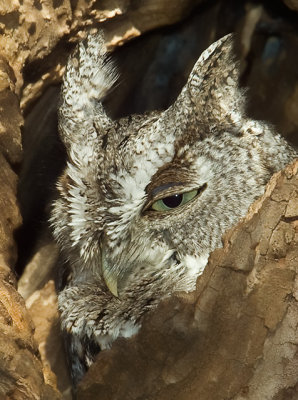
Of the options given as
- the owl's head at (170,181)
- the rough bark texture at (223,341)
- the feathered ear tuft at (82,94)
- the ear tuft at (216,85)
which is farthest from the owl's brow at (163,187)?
the rough bark texture at (223,341)

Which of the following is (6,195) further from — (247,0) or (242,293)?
(247,0)

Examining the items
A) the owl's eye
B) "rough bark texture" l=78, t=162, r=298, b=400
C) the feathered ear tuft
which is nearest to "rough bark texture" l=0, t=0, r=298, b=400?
"rough bark texture" l=78, t=162, r=298, b=400

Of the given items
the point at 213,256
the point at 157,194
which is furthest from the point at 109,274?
the point at 213,256

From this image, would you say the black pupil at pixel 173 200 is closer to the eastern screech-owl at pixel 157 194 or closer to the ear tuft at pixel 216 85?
the eastern screech-owl at pixel 157 194

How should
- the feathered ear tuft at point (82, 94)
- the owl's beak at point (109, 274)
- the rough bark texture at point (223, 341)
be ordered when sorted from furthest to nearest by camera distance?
the feathered ear tuft at point (82, 94)
the owl's beak at point (109, 274)
the rough bark texture at point (223, 341)

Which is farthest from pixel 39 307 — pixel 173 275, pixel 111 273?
pixel 173 275

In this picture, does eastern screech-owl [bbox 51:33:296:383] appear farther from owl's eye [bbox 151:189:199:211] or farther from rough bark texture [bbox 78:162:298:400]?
rough bark texture [bbox 78:162:298:400]

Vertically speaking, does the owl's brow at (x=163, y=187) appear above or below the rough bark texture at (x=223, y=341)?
above

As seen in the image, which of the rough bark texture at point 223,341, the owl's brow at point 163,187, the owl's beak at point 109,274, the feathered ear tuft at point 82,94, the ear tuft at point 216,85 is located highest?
the feathered ear tuft at point 82,94
